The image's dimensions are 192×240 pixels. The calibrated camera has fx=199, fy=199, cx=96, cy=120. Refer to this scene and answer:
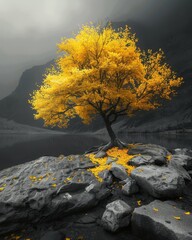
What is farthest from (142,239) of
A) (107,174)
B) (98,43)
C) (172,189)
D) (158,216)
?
(98,43)

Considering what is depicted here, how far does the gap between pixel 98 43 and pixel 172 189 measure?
1846cm

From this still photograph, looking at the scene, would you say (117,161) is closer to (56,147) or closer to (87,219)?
(87,219)

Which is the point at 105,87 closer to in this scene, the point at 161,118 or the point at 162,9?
the point at 161,118

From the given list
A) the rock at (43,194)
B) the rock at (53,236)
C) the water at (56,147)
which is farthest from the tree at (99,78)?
the water at (56,147)

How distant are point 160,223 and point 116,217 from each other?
2.64 metres

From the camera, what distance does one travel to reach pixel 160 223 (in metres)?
9.31

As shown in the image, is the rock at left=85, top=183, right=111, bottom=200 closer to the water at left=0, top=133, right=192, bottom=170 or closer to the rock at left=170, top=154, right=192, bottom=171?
the rock at left=170, top=154, right=192, bottom=171

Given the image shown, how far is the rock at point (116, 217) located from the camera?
10.9 meters

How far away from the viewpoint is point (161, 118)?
147 metres

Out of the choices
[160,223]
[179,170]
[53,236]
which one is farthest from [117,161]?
[160,223]

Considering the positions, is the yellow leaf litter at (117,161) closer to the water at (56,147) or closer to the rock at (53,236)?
the rock at (53,236)

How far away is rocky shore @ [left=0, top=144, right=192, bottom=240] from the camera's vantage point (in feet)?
34.1

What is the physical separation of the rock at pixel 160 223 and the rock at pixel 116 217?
521 mm

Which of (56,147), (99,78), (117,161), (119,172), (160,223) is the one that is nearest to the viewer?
(160,223)
